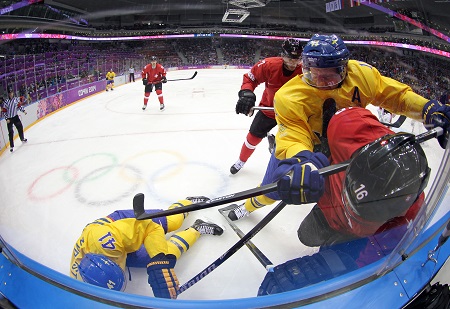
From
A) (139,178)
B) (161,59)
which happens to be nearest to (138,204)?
(139,178)

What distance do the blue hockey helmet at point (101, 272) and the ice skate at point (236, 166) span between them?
56.2 inches

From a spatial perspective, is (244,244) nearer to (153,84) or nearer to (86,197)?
(86,197)

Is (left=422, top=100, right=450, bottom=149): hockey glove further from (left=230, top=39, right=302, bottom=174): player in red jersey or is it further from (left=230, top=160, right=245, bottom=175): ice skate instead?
(left=230, top=160, right=245, bottom=175): ice skate

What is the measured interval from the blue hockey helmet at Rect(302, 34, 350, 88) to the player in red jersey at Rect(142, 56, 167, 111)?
3771mm

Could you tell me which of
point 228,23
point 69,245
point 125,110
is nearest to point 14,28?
point 69,245

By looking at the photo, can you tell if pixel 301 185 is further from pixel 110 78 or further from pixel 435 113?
pixel 110 78

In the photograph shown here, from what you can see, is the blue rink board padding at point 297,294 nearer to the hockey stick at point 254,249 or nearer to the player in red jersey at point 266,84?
the hockey stick at point 254,249

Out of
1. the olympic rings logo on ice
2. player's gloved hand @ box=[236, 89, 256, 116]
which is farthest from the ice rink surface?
player's gloved hand @ box=[236, 89, 256, 116]

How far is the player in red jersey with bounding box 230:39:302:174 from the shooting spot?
2.01m

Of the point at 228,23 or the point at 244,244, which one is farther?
the point at 228,23

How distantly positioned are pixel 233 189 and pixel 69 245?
42.8 inches

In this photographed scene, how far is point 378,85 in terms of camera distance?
123 centimetres

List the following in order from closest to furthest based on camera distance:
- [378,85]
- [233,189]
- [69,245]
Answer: [378,85], [69,245], [233,189]

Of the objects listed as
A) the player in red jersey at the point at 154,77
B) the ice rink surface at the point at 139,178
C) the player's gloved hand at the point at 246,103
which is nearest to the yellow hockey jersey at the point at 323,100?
the ice rink surface at the point at 139,178
